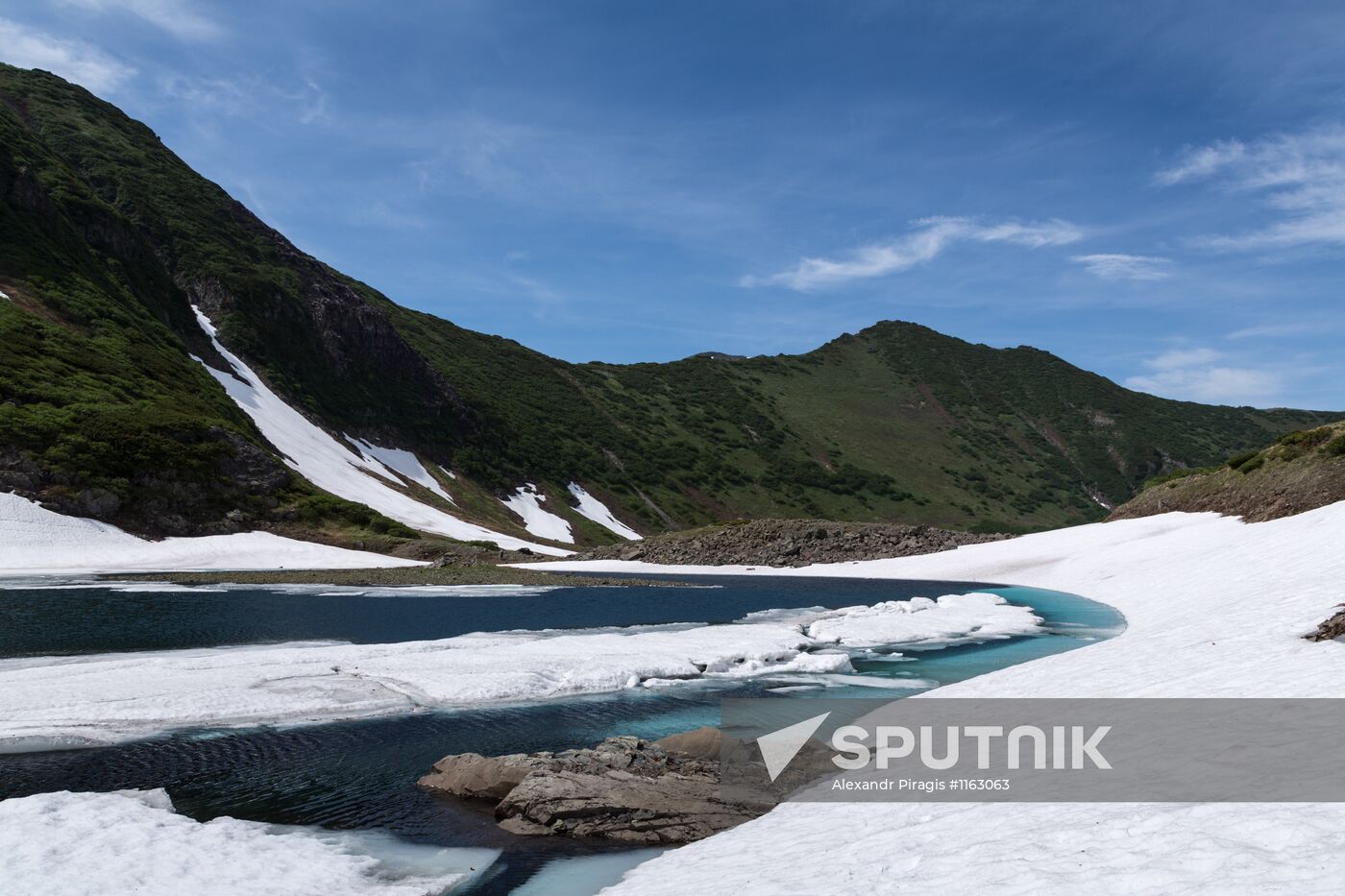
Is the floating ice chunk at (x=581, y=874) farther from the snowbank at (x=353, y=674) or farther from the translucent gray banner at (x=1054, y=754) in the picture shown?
the snowbank at (x=353, y=674)

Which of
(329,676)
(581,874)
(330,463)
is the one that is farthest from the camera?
(330,463)

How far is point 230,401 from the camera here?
10438cm

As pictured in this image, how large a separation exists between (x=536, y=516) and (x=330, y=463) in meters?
36.3

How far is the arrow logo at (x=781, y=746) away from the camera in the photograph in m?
15.4

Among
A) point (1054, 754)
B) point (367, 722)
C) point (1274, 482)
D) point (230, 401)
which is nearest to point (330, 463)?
point (230, 401)

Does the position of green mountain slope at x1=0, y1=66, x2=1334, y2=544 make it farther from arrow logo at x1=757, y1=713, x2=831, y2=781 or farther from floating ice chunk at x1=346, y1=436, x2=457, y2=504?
arrow logo at x1=757, y1=713, x2=831, y2=781

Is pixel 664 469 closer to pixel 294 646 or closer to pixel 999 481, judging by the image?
pixel 999 481

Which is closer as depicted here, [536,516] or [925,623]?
[925,623]

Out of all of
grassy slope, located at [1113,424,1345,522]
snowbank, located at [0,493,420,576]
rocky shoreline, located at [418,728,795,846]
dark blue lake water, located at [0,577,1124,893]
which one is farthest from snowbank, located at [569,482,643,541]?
rocky shoreline, located at [418,728,795,846]

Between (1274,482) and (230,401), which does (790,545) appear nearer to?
(1274,482)

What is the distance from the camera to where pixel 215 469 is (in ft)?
272

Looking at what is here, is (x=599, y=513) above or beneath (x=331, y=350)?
beneath

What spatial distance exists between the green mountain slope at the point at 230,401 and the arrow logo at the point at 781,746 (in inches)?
3110

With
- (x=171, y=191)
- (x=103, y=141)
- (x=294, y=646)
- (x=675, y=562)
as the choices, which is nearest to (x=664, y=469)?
(x=675, y=562)
